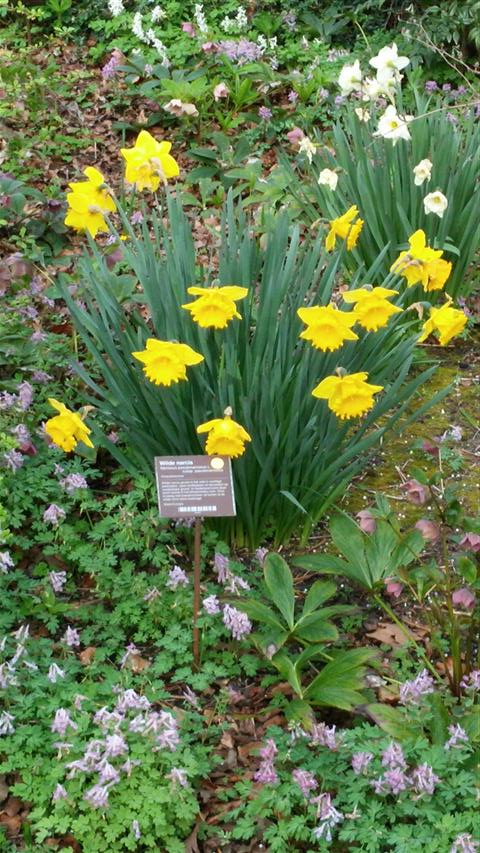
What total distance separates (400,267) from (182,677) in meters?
1.29

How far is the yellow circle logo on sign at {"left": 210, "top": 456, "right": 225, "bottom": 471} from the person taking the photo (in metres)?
2.42

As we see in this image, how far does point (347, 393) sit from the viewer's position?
2.52 metres

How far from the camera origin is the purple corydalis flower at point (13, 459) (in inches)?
112

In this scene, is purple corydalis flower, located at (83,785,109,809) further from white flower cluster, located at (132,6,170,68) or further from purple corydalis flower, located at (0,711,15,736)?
white flower cluster, located at (132,6,170,68)

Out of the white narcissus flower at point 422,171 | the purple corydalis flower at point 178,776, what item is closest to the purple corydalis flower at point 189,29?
the white narcissus flower at point 422,171

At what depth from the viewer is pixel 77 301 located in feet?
12.2

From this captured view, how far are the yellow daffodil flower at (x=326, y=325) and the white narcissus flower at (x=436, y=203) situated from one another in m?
1.19

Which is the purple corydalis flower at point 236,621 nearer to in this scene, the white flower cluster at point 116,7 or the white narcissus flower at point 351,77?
the white narcissus flower at point 351,77

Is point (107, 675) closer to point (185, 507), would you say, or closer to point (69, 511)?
point (185, 507)

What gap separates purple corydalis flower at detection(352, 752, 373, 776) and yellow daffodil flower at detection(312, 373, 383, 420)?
32.1 inches

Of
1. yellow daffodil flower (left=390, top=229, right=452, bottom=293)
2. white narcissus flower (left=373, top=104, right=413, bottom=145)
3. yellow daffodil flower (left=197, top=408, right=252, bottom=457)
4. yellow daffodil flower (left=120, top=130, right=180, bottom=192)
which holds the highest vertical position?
yellow daffodil flower (left=120, top=130, right=180, bottom=192)

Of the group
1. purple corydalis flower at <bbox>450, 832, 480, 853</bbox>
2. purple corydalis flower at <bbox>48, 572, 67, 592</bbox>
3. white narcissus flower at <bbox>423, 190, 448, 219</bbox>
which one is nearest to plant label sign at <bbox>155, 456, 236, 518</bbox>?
purple corydalis flower at <bbox>48, 572, 67, 592</bbox>

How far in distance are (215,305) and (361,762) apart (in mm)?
1086

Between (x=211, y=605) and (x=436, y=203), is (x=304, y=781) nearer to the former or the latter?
(x=211, y=605)
